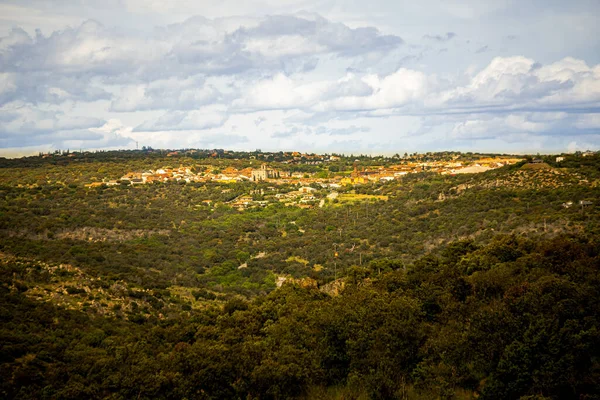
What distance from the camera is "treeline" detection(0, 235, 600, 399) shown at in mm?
15289

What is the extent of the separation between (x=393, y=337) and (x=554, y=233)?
18062mm

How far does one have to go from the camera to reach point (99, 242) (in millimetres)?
39531

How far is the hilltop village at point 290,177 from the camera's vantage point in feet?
220

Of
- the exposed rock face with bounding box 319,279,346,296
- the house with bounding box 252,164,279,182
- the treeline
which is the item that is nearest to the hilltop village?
the house with bounding box 252,164,279,182

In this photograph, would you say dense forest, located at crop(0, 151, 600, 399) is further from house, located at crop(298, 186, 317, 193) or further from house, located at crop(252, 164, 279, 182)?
house, located at crop(252, 164, 279, 182)

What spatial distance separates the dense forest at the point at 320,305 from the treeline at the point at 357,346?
6 centimetres

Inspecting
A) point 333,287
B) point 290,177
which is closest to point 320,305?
point 333,287

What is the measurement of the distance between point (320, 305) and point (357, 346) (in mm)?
5423

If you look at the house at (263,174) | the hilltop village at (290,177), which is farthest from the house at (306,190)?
the house at (263,174)

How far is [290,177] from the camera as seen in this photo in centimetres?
8938

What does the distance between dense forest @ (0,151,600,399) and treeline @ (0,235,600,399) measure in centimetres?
6

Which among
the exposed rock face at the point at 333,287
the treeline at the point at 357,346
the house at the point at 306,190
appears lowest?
the exposed rock face at the point at 333,287

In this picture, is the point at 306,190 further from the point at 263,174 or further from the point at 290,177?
the point at 290,177

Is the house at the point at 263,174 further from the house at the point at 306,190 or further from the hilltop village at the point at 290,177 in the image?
the house at the point at 306,190
